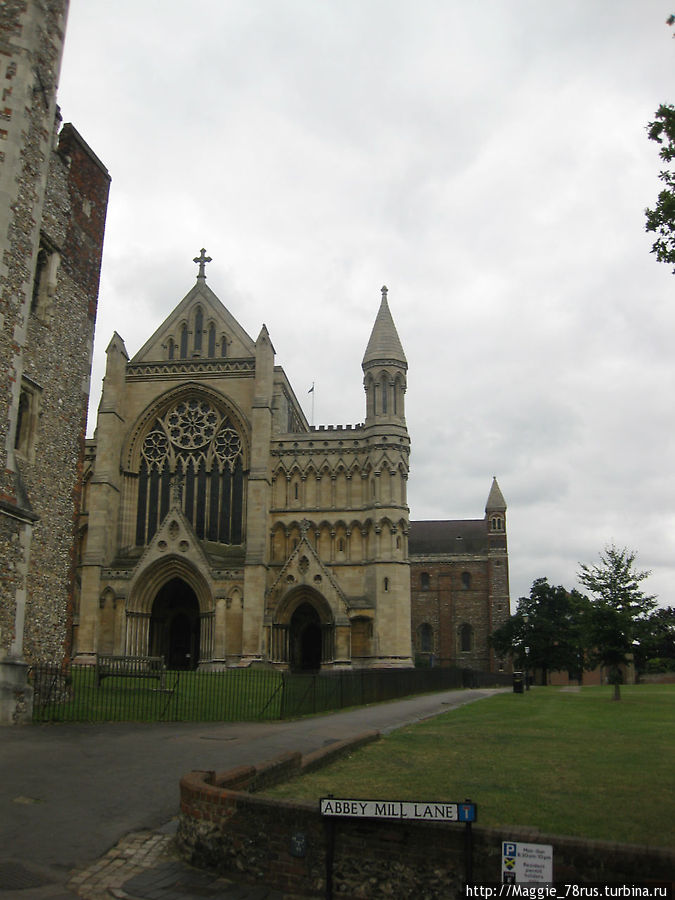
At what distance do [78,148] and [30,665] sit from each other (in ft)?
43.7

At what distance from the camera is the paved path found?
6902 millimetres

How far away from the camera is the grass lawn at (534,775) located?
7953mm

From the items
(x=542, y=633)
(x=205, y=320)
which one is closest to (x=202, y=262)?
(x=205, y=320)

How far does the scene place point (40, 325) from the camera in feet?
66.1

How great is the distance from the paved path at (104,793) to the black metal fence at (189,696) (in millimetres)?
1359

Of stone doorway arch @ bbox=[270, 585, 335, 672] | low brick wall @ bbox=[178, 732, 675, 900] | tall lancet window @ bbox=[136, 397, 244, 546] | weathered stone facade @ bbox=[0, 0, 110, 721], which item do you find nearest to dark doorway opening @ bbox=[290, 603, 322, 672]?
stone doorway arch @ bbox=[270, 585, 335, 672]

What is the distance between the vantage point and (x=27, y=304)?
18125mm

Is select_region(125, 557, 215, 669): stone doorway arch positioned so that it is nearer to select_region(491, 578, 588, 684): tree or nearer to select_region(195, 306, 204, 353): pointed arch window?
select_region(195, 306, 204, 353): pointed arch window

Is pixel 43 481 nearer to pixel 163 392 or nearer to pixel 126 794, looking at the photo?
pixel 126 794

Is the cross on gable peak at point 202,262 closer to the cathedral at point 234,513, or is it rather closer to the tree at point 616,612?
the cathedral at point 234,513

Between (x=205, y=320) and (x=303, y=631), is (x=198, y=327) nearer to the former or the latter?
(x=205, y=320)

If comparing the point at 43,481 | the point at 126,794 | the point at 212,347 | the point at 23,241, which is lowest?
the point at 126,794

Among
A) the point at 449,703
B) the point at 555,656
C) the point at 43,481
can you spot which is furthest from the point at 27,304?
the point at 555,656

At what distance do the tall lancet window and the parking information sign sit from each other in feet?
125
